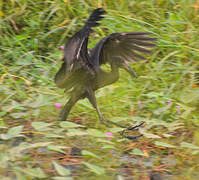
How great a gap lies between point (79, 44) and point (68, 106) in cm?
67

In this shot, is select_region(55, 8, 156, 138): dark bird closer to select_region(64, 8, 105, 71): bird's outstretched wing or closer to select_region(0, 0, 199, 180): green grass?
select_region(64, 8, 105, 71): bird's outstretched wing

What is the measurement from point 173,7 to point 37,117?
2.24 metres

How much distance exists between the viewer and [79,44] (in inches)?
101

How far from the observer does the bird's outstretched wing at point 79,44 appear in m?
2.49

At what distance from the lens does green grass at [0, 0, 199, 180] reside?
2.68 metres

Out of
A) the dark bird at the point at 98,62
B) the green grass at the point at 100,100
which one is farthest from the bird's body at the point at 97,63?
the green grass at the point at 100,100

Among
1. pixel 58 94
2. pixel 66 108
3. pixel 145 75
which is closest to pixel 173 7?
pixel 145 75

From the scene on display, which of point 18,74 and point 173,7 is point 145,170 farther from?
point 173,7

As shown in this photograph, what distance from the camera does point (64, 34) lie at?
171 inches

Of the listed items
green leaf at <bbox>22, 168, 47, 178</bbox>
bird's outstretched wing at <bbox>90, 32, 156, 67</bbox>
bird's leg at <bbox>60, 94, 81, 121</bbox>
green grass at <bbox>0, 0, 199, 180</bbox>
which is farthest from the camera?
bird's leg at <bbox>60, 94, 81, 121</bbox>

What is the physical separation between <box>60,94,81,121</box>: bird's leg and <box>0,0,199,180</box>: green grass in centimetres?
12

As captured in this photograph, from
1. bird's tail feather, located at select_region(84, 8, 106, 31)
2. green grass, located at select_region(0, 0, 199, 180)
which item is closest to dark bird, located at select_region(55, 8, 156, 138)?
bird's tail feather, located at select_region(84, 8, 106, 31)

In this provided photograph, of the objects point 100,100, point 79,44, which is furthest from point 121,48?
point 100,100

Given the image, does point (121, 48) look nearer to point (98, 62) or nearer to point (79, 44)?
point (98, 62)
